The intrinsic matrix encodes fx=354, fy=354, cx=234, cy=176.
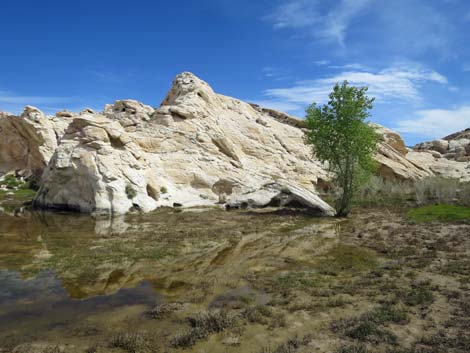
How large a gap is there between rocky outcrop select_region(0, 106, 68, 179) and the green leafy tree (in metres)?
45.8

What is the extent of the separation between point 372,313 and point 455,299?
2694 millimetres

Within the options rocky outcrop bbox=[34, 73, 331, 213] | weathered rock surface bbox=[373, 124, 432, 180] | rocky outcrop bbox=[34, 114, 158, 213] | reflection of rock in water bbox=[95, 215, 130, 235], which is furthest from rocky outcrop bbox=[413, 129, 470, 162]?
reflection of rock in water bbox=[95, 215, 130, 235]

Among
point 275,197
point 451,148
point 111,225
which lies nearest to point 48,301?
point 111,225

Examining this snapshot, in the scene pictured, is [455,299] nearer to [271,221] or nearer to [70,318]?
[70,318]

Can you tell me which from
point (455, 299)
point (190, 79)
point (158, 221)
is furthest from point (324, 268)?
point (190, 79)

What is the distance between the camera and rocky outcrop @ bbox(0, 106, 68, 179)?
57688 mm

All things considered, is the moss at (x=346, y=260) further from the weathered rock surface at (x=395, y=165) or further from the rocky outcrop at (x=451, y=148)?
the rocky outcrop at (x=451, y=148)

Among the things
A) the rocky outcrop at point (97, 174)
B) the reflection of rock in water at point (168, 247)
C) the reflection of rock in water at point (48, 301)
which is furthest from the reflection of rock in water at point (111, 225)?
the reflection of rock in water at point (48, 301)

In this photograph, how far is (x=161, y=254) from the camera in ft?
48.6

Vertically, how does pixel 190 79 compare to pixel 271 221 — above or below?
above

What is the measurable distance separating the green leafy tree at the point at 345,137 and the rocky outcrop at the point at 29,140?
45828mm

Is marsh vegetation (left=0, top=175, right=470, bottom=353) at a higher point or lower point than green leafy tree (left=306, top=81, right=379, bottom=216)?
lower

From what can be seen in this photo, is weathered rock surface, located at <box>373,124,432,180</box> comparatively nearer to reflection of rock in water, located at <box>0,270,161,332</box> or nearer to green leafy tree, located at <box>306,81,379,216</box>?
green leafy tree, located at <box>306,81,379,216</box>

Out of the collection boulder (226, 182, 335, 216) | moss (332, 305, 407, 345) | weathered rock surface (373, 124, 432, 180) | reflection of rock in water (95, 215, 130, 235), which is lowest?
moss (332, 305, 407, 345)
